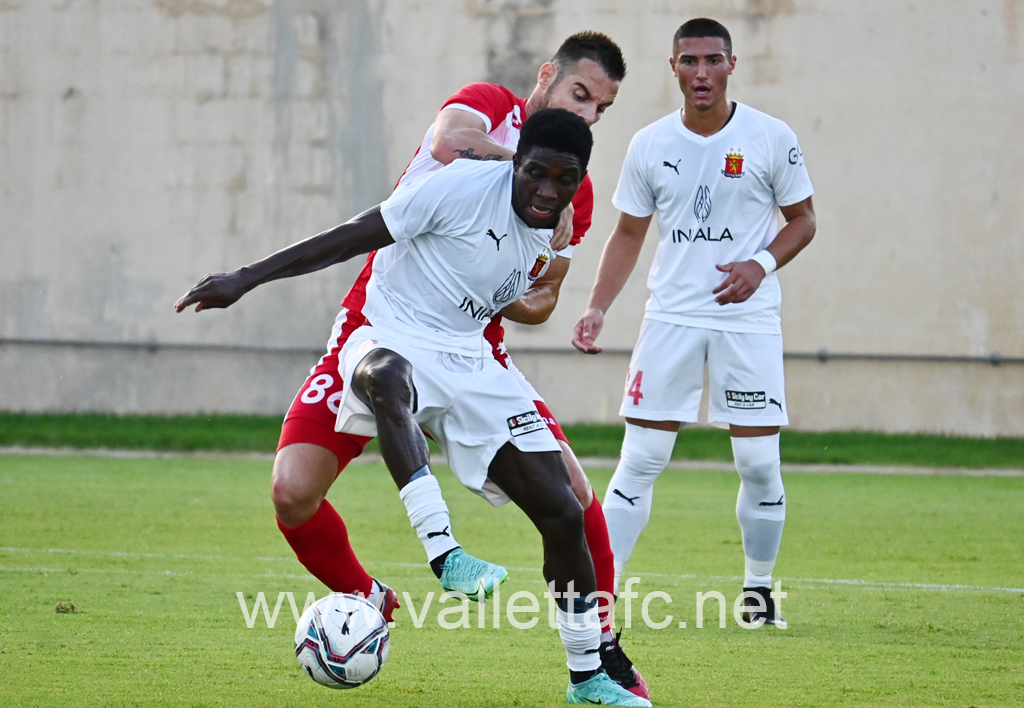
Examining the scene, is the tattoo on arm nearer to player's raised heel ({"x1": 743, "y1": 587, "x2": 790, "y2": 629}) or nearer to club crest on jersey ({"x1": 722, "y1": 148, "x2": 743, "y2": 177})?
club crest on jersey ({"x1": 722, "y1": 148, "x2": 743, "y2": 177})

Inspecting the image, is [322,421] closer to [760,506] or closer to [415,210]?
[415,210]

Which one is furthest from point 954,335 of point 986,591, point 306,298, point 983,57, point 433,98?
point 986,591

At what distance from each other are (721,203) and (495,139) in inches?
Result: 49.6

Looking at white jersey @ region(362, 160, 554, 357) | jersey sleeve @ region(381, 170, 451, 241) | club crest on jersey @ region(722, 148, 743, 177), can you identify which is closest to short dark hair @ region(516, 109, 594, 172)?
white jersey @ region(362, 160, 554, 357)

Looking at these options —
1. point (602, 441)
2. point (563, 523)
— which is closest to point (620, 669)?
point (563, 523)

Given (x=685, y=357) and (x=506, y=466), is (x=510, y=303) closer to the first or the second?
(x=506, y=466)

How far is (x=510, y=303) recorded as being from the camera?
184 inches

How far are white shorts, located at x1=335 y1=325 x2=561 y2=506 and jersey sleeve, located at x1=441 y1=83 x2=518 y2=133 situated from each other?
1056 mm

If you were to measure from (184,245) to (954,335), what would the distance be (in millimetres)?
9473

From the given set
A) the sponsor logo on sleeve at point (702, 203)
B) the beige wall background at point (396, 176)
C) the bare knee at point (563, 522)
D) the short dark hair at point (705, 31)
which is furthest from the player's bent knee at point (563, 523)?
the beige wall background at point (396, 176)

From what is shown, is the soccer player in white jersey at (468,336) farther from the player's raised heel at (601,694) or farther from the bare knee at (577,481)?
the bare knee at (577,481)

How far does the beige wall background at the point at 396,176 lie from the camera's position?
14.9 metres

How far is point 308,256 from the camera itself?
→ 4.19 m

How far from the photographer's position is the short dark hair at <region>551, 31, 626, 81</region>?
5.03 metres
